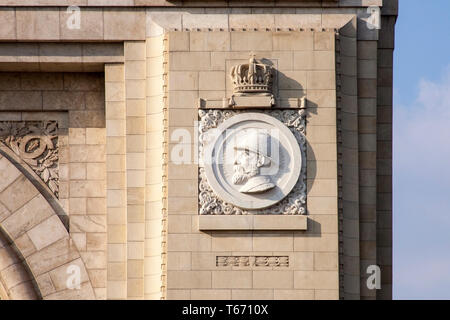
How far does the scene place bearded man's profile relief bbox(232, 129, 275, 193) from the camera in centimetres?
3528

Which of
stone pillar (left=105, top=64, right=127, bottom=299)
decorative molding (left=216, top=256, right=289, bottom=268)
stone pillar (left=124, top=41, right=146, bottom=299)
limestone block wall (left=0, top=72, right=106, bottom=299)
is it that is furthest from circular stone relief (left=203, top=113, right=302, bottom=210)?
limestone block wall (left=0, top=72, right=106, bottom=299)

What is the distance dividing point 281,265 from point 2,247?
163 inches

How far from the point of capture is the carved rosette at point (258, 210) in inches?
1391

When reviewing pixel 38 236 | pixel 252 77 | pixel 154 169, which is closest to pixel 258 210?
pixel 154 169

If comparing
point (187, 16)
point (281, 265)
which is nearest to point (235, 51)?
point (187, 16)

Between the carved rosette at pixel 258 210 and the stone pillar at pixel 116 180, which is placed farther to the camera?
the stone pillar at pixel 116 180

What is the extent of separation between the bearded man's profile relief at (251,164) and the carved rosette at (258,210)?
307 millimetres

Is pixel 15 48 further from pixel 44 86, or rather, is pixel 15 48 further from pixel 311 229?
pixel 311 229

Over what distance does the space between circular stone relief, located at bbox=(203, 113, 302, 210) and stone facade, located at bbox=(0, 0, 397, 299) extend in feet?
0.39

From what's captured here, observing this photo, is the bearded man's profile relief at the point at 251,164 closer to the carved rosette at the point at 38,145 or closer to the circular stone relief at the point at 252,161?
the circular stone relief at the point at 252,161

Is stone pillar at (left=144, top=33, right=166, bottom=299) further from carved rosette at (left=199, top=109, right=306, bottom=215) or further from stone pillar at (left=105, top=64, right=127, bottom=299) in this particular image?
carved rosette at (left=199, top=109, right=306, bottom=215)

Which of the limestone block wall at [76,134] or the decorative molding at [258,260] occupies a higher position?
the limestone block wall at [76,134]

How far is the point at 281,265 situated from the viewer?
1388 inches

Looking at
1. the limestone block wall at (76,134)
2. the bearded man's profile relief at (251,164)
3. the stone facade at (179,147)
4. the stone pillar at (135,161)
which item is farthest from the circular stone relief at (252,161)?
the limestone block wall at (76,134)
